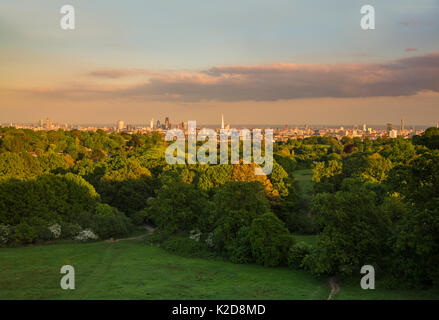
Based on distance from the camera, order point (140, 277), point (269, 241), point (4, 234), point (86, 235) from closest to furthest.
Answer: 1. point (140, 277)
2. point (269, 241)
3. point (4, 234)
4. point (86, 235)

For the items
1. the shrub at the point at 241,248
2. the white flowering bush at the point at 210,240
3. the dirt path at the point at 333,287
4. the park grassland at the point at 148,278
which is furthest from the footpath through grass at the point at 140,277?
the white flowering bush at the point at 210,240

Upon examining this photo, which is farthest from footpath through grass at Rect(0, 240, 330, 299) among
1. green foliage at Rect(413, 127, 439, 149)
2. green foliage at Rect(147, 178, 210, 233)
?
green foliage at Rect(413, 127, 439, 149)

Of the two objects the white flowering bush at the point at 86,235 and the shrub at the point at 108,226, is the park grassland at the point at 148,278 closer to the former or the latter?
the white flowering bush at the point at 86,235

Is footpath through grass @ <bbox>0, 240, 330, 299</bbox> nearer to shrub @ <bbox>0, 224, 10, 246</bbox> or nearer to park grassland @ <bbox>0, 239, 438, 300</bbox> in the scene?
park grassland @ <bbox>0, 239, 438, 300</bbox>

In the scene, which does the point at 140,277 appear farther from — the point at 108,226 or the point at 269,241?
the point at 108,226

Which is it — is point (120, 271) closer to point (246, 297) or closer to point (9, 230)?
point (246, 297)

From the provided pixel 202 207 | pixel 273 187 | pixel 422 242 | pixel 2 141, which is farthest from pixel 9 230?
pixel 2 141

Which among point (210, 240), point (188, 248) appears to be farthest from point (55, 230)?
point (210, 240)
